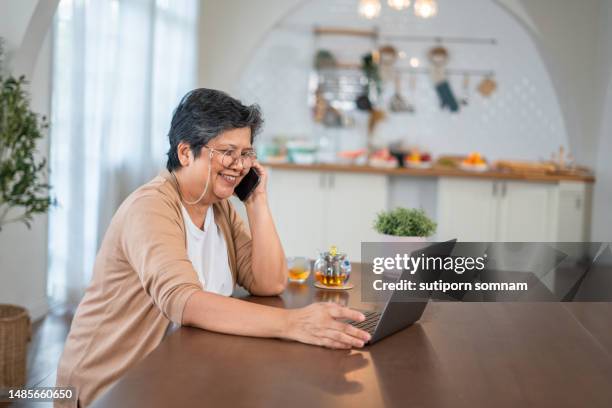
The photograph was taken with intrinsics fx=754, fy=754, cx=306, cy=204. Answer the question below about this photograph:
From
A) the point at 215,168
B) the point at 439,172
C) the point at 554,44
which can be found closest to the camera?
the point at 215,168

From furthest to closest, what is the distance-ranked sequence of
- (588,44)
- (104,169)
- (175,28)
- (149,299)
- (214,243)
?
(588,44) → (175,28) → (104,169) → (214,243) → (149,299)

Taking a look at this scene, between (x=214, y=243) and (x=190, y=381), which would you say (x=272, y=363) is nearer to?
(x=190, y=381)

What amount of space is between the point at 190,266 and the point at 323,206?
4851 mm

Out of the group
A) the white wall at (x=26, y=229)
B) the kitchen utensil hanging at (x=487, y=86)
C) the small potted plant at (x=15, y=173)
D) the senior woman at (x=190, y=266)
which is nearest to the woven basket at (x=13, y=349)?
the small potted plant at (x=15, y=173)

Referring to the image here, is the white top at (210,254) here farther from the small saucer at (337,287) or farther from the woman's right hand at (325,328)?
the woman's right hand at (325,328)

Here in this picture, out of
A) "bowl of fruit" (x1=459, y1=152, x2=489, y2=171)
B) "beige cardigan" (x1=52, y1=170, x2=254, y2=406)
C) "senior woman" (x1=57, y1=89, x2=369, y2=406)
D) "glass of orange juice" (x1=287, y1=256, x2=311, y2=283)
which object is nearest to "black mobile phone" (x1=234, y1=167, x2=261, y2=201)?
"senior woman" (x1=57, y1=89, x2=369, y2=406)

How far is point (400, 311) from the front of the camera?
6.04 ft

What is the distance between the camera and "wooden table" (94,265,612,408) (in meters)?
1.42

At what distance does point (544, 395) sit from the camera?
149 cm

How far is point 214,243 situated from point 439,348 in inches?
33.7

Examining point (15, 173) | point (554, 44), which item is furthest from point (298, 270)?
point (554, 44)

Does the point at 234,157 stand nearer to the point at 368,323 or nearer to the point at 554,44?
the point at 368,323

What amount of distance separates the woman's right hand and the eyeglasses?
1.97 ft

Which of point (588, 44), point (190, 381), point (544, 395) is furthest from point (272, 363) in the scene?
point (588, 44)
